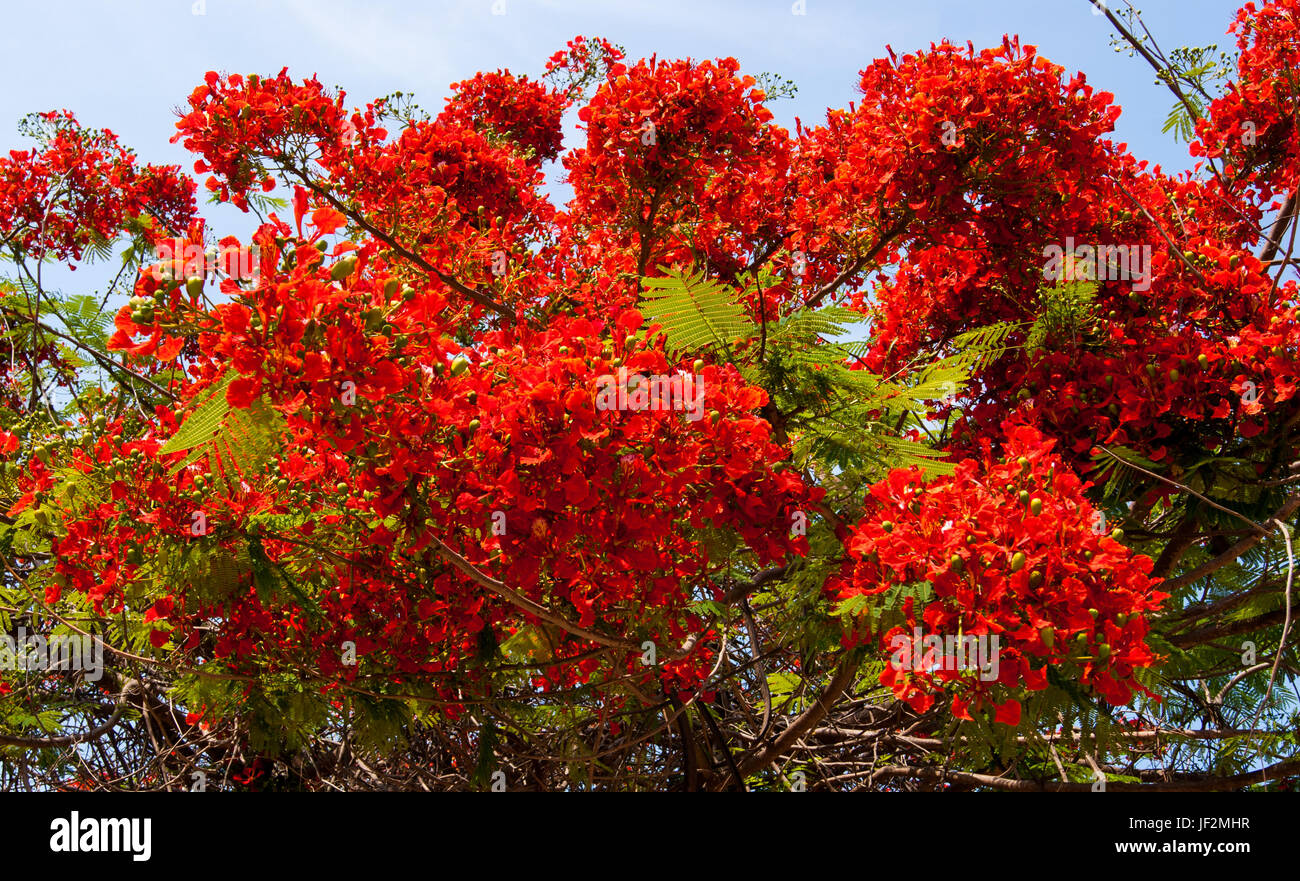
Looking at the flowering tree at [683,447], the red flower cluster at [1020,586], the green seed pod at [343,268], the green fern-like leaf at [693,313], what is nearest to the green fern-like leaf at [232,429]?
the flowering tree at [683,447]

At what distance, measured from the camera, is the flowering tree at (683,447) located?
2363mm

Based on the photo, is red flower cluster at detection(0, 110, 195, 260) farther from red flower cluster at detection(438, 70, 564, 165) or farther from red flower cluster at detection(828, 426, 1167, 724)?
red flower cluster at detection(828, 426, 1167, 724)

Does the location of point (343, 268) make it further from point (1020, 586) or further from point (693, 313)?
point (1020, 586)

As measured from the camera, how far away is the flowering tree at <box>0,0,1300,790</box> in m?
2.36

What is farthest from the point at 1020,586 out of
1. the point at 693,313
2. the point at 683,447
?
the point at 693,313

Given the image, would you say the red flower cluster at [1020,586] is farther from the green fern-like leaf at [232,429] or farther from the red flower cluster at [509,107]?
the red flower cluster at [509,107]

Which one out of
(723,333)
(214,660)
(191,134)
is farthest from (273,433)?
(191,134)

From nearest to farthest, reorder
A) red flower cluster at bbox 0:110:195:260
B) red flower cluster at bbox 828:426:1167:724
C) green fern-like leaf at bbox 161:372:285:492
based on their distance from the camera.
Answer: green fern-like leaf at bbox 161:372:285:492 < red flower cluster at bbox 828:426:1167:724 < red flower cluster at bbox 0:110:195:260

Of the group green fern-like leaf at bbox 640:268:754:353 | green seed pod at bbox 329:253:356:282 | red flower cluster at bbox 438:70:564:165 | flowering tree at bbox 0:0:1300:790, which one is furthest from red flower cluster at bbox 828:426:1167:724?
red flower cluster at bbox 438:70:564:165

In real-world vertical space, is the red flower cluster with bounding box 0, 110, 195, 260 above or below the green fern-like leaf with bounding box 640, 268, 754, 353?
above

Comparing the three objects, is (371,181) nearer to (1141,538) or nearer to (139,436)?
(139,436)

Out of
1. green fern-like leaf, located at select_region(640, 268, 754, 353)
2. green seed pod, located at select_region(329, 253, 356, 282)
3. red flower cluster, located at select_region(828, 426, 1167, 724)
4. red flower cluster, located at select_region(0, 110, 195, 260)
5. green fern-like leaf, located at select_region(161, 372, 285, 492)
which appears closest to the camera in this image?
green seed pod, located at select_region(329, 253, 356, 282)

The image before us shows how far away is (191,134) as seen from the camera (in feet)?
14.0
